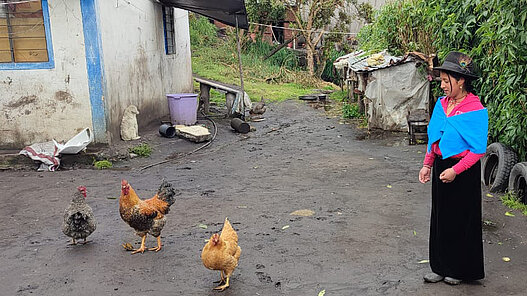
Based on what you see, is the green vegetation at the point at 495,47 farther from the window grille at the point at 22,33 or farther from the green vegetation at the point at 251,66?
the green vegetation at the point at 251,66

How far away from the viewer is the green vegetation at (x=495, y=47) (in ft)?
18.8

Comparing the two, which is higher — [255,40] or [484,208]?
[255,40]

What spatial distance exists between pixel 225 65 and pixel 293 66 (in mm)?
3498

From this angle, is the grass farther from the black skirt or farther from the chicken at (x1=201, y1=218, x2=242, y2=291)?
the chicken at (x1=201, y1=218, x2=242, y2=291)

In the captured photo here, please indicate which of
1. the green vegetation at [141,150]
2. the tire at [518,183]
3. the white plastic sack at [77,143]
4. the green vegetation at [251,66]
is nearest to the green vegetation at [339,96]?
the green vegetation at [251,66]

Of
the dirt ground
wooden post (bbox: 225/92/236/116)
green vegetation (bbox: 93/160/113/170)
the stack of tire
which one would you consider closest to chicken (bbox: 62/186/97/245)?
the dirt ground

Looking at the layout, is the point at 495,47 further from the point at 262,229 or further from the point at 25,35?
the point at 25,35

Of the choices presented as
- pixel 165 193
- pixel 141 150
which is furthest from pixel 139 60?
pixel 165 193

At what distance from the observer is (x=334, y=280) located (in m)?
4.12

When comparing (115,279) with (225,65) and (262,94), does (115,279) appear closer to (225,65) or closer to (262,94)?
(262,94)

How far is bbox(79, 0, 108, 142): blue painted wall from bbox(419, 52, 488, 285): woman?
6.81m

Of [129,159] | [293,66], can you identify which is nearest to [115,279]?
[129,159]

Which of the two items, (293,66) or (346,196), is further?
(293,66)

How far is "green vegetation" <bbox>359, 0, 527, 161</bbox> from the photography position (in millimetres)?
5734
